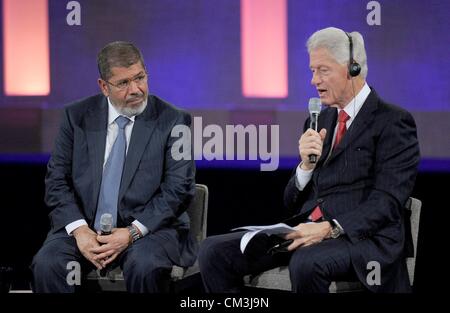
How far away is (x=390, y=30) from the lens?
4.45 meters

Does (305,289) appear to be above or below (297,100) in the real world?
below

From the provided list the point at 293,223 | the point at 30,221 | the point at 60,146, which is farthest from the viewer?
the point at 30,221

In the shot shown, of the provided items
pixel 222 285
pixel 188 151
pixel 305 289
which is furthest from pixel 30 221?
pixel 305 289

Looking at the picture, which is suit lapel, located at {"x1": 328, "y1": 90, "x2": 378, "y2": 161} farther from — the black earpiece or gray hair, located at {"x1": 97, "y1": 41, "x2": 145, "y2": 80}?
gray hair, located at {"x1": 97, "y1": 41, "x2": 145, "y2": 80}

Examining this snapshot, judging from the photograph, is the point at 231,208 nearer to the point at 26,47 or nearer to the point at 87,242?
the point at 87,242

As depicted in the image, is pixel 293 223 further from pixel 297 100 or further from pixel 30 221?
pixel 30 221

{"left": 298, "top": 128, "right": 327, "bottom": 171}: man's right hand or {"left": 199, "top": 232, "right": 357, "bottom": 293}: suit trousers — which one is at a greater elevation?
{"left": 298, "top": 128, "right": 327, "bottom": 171}: man's right hand

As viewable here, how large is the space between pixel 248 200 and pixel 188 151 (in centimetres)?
87

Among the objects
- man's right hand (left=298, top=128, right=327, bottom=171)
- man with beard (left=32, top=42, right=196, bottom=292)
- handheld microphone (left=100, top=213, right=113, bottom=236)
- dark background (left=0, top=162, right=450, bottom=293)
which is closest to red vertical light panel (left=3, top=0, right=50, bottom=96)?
dark background (left=0, top=162, right=450, bottom=293)

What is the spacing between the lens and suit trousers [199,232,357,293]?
3422 millimetres

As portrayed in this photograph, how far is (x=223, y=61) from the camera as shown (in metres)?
4.62

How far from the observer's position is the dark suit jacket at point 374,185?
351 cm

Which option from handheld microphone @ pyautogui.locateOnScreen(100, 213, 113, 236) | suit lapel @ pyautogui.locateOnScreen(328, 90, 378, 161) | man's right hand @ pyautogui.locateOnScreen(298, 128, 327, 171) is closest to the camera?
man's right hand @ pyautogui.locateOnScreen(298, 128, 327, 171)

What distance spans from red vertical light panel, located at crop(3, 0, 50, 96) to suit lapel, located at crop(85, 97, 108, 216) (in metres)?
0.73
